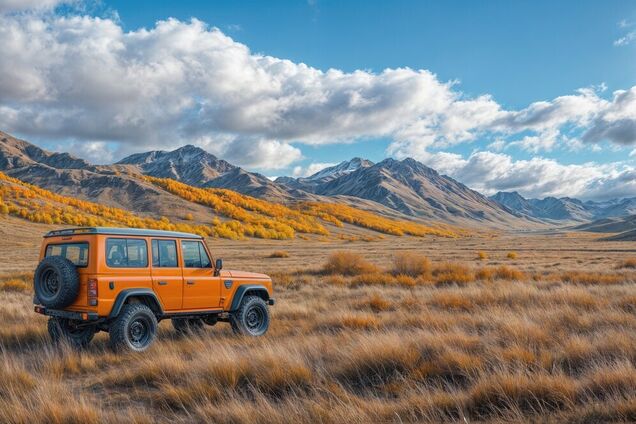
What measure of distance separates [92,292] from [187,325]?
3173 millimetres

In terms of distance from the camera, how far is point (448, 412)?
523 cm

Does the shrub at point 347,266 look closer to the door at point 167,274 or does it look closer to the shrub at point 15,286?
the shrub at point 15,286

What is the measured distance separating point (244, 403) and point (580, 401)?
12.9ft

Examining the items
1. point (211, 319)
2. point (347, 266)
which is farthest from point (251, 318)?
point (347, 266)

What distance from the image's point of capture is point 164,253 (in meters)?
9.54

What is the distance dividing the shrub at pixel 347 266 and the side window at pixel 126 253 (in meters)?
18.7

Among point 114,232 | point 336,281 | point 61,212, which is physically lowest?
point 336,281

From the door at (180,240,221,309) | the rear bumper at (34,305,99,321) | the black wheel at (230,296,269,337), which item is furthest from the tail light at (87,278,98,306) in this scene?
the black wheel at (230,296,269,337)

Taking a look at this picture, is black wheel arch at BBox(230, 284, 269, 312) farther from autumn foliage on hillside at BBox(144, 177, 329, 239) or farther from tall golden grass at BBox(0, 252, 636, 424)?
autumn foliage on hillside at BBox(144, 177, 329, 239)

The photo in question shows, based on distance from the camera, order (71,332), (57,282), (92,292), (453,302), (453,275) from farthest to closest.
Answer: (453,275), (453,302), (71,332), (57,282), (92,292)

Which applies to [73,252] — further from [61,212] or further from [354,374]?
[61,212]

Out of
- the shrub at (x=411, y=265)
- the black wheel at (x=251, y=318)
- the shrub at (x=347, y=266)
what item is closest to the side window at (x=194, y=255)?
the black wheel at (x=251, y=318)

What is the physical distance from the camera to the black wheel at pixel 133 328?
8555 mm

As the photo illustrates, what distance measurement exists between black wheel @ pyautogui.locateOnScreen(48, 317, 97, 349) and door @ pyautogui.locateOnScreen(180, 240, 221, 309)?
196 centimetres
